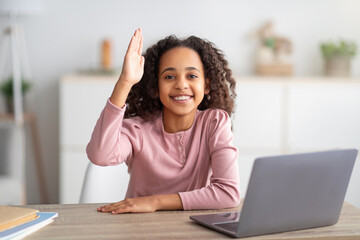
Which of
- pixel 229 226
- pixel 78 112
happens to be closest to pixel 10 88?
pixel 78 112

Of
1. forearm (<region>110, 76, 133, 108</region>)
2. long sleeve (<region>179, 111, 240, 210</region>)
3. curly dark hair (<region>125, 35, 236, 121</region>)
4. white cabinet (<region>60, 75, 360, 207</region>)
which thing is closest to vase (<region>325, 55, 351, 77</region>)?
white cabinet (<region>60, 75, 360, 207</region>)

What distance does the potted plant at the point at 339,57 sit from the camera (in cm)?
411

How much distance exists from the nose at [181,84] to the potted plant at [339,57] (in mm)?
2667

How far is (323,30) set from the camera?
434 centimetres

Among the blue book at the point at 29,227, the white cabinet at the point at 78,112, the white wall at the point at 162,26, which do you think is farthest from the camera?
the white wall at the point at 162,26

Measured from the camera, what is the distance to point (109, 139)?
1.54 meters

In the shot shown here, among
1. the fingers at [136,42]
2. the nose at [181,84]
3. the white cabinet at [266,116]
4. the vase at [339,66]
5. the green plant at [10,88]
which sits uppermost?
the fingers at [136,42]

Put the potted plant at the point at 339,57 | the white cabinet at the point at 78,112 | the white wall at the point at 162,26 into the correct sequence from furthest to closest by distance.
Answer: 1. the white wall at the point at 162,26
2. the potted plant at the point at 339,57
3. the white cabinet at the point at 78,112

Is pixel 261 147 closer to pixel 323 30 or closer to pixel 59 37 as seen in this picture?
pixel 323 30

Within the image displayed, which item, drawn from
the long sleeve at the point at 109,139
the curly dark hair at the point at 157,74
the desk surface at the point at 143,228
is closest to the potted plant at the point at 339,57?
the curly dark hair at the point at 157,74

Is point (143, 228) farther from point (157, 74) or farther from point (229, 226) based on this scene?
point (157, 74)

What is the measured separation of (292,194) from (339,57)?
121 inches

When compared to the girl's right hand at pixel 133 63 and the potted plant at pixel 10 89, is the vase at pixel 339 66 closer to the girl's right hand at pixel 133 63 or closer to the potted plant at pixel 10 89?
the potted plant at pixel 10 89

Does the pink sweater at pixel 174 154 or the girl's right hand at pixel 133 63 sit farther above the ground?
the girl's right hand at pixel 133 63
